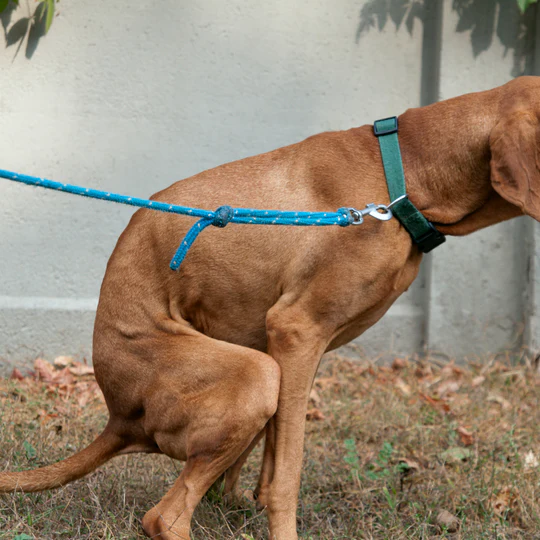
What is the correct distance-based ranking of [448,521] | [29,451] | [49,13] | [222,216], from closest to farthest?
[222,216], [448,521], [29,451], [49,13]

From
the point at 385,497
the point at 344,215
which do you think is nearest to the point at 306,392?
the point at 344,215

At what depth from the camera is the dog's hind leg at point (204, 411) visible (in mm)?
2623

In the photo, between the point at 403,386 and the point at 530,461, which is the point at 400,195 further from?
the point at 403,386

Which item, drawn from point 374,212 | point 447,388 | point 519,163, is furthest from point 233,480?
point 447,388

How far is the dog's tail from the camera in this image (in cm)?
276

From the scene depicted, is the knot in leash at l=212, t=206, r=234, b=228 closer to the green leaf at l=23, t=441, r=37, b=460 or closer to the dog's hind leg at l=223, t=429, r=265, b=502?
the dog's hind leg at l=223, t=429, r=265, b=502

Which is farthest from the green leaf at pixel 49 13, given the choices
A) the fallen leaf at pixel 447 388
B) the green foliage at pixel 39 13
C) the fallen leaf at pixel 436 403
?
the fallen leaf at pixel 447 388

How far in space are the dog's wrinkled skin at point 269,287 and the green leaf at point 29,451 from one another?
25.8 inches

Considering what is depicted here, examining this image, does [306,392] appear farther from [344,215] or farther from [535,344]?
[535,344]

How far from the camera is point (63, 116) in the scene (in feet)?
16.7

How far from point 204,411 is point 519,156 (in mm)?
1483

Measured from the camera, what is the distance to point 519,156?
8.75 feet

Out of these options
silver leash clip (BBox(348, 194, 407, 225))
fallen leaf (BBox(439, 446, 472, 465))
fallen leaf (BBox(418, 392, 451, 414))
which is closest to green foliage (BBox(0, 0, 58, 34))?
silver leash clip (BBox(348, 194, 407, 225))

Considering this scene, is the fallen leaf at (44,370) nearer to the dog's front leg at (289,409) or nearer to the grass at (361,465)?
the grass at (361,465)
